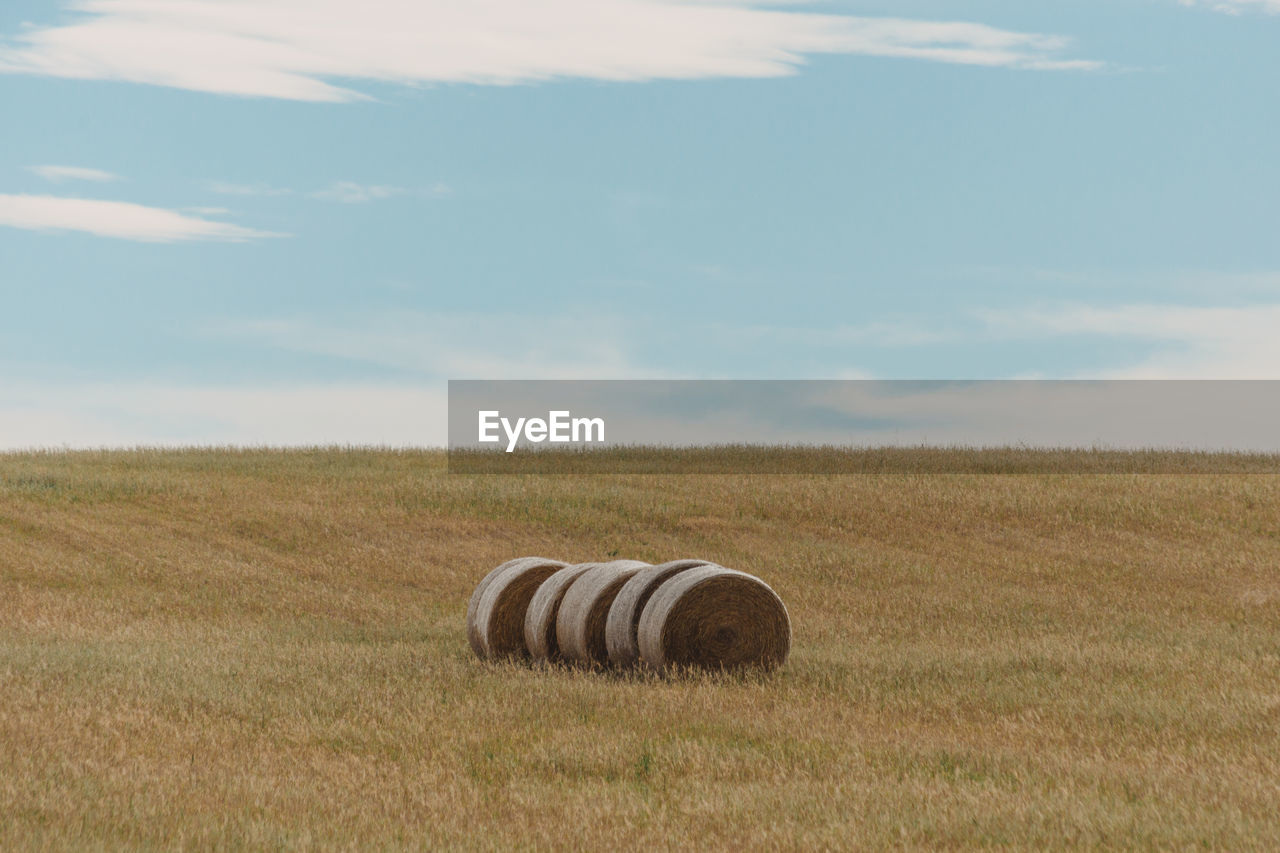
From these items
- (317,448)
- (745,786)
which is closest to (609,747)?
(745,786)

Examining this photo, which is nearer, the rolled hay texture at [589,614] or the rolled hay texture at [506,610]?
the rolled hay texture at [589,614]

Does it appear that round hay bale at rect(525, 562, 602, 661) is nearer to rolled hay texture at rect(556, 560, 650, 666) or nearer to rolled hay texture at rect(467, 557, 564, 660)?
rolled hay texture at rect(556, 560, 650, 666)

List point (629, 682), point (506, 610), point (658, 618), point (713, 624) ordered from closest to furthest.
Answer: point (629, 682), point (658, 618), point (713, 624), point (506, 610)

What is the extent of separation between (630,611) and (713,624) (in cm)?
93

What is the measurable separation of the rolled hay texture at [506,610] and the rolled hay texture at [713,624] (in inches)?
91.3

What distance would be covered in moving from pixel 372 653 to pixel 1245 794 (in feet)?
33.3

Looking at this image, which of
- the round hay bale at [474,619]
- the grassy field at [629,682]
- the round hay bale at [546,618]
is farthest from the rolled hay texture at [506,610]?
the grassy field at [629,682]

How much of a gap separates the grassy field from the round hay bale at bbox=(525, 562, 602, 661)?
0.60m

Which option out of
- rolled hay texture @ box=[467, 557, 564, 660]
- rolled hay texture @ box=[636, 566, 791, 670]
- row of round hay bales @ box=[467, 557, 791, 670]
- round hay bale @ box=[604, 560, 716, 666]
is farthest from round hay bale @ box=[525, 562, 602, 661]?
rolled hay texture @ box=[636, 566, 791, 670]

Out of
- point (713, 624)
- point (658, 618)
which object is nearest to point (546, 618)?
point (658, 618)

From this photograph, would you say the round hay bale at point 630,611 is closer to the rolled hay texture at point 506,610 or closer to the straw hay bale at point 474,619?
the rolled hay texture at point 506,610

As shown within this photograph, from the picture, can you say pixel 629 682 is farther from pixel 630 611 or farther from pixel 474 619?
pixel 474 619

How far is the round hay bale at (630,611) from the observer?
13367mm

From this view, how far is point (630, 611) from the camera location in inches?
528
